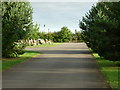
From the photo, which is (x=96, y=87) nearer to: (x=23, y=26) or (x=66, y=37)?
(x=23, y=26)

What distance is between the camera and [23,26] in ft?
110

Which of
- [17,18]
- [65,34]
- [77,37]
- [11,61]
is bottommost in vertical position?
[11,61]

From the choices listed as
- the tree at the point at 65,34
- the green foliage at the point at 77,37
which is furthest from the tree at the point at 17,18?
the green foliage at the point at 77,37

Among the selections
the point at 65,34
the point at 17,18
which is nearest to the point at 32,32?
the point at 17,18

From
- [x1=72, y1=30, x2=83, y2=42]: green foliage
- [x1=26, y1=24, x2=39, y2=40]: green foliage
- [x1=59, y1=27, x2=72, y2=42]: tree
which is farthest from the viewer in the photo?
[x1=72, y1=30, x2=83, y2=42]: green foliage

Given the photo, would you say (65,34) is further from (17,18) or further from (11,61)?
(11,61)

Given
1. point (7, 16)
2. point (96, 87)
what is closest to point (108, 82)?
point (96, 87)

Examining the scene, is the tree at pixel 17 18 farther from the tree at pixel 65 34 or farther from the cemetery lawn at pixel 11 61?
the tree at pixel 65 34

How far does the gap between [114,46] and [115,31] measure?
1.07 metres

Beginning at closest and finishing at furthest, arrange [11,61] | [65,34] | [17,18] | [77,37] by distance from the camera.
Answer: [11,61] < [17,18] < [65,34] < [77,37]

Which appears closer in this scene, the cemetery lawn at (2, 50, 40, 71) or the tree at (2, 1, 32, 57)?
the cemetery lawn at (2, 50, 40, 71)

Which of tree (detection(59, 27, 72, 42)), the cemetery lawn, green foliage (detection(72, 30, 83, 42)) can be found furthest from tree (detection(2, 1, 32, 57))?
green foliage (detection(72, 30, 83, 42))

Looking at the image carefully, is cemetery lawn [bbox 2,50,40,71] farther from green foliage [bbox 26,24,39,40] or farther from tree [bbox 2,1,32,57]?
green foliage [bbox 26,24,39,40]

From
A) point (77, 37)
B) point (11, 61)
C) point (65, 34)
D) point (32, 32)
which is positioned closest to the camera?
point (11, 61)
